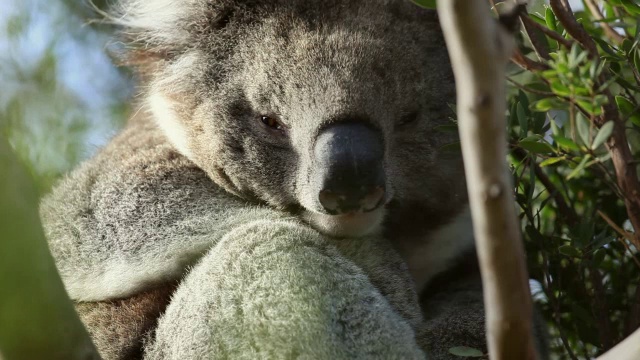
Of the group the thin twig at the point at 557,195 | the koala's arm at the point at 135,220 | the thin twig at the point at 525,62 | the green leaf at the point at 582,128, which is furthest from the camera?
the thin twig at the point at 557,195

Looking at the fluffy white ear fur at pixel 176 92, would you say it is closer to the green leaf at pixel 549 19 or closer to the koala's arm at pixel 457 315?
the koala's arm at pixel 457 315

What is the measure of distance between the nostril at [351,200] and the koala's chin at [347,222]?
0.11 meters

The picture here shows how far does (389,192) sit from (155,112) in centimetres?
125

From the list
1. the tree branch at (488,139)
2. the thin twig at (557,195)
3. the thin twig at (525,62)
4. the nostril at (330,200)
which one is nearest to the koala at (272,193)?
the nostril at (330,200)

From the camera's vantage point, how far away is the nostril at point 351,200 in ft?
8.86

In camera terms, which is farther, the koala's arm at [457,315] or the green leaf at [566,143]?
the koala's arm at [457,315]

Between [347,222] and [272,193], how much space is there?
0.37 metres

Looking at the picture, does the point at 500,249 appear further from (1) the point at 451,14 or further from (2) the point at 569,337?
(2) the point at 569,337

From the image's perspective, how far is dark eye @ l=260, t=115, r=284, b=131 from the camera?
3.08 meters

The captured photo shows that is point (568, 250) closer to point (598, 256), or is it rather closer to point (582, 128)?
point (598, 256)

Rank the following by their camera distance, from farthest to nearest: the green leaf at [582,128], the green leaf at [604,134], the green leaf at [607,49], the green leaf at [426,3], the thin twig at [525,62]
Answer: the green leaf at [607,49], the green leaf at [426,3], the thin twig at [525,62], the green leaf at [582,128], the green leaf at [604,134]

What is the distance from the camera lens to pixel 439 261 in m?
3.73

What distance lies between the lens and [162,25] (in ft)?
11.4

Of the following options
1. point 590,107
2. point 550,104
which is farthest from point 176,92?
point 590,107
